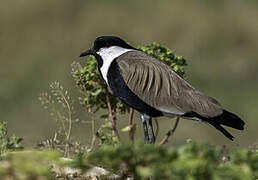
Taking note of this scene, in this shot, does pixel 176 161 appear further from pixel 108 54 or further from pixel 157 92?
pixel 108 54

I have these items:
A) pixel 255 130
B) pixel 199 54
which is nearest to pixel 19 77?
pixel 199 54

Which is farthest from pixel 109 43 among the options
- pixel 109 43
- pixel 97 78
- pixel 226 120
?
pixel 226 120

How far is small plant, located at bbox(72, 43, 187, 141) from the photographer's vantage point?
520 centimetres

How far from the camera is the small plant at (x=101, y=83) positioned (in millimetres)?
5199

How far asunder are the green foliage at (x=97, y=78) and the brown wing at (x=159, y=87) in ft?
1.14

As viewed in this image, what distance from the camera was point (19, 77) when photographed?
10797mm

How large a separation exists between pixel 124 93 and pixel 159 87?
29 centimetres

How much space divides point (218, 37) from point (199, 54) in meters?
0.75

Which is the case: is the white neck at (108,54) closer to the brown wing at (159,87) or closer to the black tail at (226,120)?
the brown wing at (159,87)

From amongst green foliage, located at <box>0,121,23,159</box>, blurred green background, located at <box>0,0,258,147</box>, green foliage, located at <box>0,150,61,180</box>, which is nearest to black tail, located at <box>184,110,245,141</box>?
green foliage, located at <box>0,121,23,159</box>

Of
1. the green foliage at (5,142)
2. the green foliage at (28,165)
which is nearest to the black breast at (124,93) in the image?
the green foliage at (5,142)

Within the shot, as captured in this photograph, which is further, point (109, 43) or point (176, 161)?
point (109, 43)

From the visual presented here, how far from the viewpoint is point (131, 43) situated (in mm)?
11797

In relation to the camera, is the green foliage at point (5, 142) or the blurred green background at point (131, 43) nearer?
the green foliage at point (5, 142)
